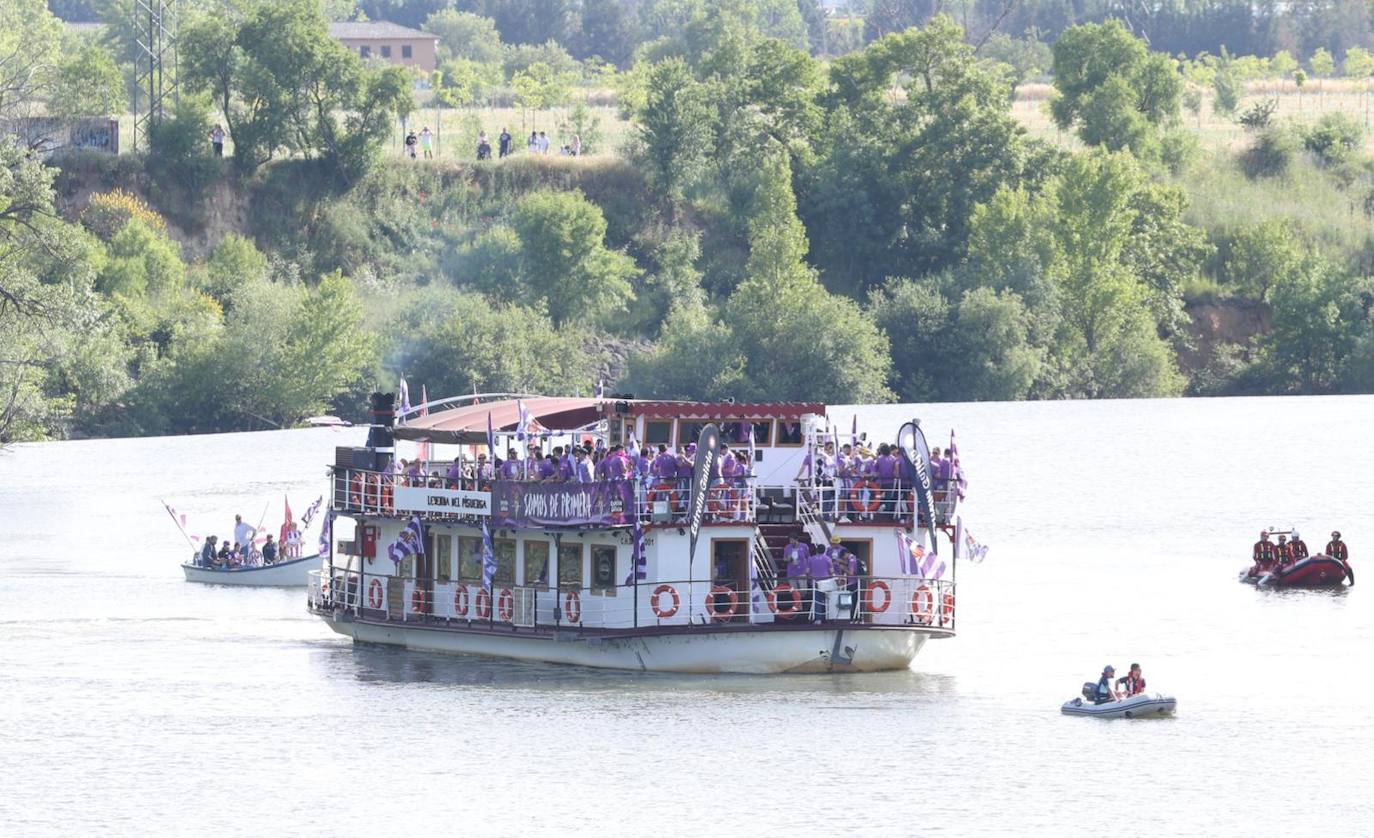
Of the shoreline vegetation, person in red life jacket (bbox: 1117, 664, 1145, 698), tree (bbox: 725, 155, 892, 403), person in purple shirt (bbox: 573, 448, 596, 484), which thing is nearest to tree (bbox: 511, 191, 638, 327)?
the shoreline vegetation

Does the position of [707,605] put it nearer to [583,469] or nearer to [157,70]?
[583,469]

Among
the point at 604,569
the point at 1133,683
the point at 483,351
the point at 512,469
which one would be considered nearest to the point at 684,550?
the point at 604,569

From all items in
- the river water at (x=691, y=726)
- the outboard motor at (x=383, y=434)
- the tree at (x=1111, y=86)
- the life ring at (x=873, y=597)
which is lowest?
the river water at (x=691, y=726)

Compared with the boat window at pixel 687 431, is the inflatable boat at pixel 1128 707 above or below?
below

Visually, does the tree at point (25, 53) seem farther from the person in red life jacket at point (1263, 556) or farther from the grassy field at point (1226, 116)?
the grassy field at point (1226, 116)

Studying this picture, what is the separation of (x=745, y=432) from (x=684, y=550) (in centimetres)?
349

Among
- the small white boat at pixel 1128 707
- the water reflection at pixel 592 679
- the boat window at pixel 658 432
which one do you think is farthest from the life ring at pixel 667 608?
the small white boat at pixel 1128 707

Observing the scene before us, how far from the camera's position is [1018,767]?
5119cm

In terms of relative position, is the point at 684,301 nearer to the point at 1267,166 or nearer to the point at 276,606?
the point at 1267,166

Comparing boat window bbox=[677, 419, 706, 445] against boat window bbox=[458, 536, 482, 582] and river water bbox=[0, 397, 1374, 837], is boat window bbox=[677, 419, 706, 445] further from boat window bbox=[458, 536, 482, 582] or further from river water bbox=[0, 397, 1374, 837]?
river water bbox=[0, 397, 1374, 837]

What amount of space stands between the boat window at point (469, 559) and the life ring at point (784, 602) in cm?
684

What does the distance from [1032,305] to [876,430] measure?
69.4 ft

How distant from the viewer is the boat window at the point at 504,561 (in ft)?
189

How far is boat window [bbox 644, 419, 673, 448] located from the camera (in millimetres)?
57875
